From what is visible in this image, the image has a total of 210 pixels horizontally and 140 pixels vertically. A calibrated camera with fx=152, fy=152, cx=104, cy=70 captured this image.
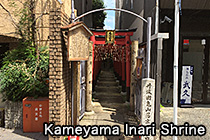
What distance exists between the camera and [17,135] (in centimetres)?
532

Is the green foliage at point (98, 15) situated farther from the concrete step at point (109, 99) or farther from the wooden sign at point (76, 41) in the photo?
the wooden sign at point (76, 41)

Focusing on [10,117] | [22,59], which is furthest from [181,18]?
[10,117]

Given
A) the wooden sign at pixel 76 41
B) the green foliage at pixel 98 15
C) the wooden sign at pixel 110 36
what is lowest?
the wooden sign at pixel 76 41

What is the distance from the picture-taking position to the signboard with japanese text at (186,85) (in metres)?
7.59

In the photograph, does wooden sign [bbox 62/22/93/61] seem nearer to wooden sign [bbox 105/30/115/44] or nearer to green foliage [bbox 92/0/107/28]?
wooden sign [bbox 105/30/115/44]

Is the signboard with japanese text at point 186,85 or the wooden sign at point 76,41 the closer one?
the wooden sign at point 76,41

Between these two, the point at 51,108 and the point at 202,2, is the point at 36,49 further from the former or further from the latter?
the point at 202,2

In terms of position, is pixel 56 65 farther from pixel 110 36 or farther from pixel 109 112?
pixel 110 36

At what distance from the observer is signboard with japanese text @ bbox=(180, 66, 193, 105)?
7590 millimetres

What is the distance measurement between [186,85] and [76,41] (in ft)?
20.1

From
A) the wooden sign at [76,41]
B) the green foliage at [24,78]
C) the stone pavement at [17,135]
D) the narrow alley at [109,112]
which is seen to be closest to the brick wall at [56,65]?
the wooden sign at [76,41]

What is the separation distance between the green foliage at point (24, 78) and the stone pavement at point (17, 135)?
117 centimetres

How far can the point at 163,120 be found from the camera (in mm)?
6074

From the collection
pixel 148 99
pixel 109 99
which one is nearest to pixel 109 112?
pixel 109 99
